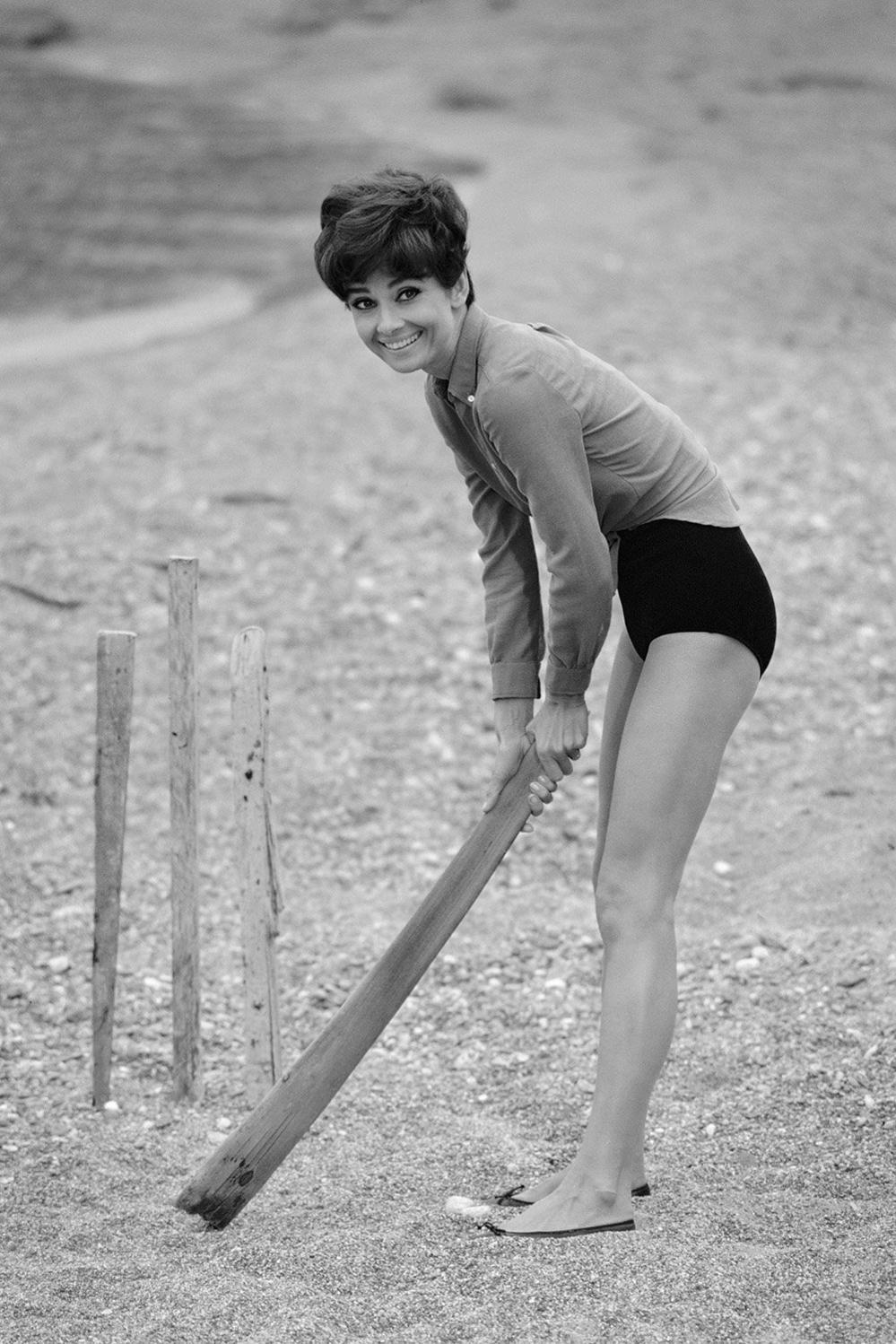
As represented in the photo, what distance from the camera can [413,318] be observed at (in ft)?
7.86

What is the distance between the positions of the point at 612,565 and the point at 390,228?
636mm

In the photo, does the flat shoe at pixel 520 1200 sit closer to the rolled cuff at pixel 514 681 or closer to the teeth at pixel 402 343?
the rolled cuff at pixel 514 681

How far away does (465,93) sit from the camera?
722 inches

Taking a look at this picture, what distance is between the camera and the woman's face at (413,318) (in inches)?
94.0

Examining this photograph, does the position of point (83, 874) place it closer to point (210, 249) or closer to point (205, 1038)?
point (205, 1038)

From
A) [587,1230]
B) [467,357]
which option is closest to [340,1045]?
[587,1230]

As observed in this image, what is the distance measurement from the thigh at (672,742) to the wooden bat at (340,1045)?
0.25 metres

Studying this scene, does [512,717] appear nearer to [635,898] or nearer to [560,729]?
[560,729]

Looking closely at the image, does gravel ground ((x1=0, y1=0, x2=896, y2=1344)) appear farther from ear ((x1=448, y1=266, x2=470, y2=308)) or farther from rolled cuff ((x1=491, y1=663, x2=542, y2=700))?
ear ((x1=448, y1=266, x2=470, y2=308))

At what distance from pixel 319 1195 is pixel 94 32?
2194 centimetres

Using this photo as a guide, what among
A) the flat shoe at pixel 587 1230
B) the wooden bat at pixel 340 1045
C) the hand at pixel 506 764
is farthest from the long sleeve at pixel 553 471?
the flat shoe at pixel 587 1230

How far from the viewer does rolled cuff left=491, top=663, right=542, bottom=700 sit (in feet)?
9.07

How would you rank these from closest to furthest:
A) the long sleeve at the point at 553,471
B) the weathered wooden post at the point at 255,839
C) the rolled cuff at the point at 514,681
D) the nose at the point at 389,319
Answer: the long sleeve at the point at 553,471
the nose at the point at 389,319
the rolled cuff at the point at 514,681
the weathered wooden post at the point at 255,839

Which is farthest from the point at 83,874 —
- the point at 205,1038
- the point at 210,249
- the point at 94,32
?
the point at 94,32
